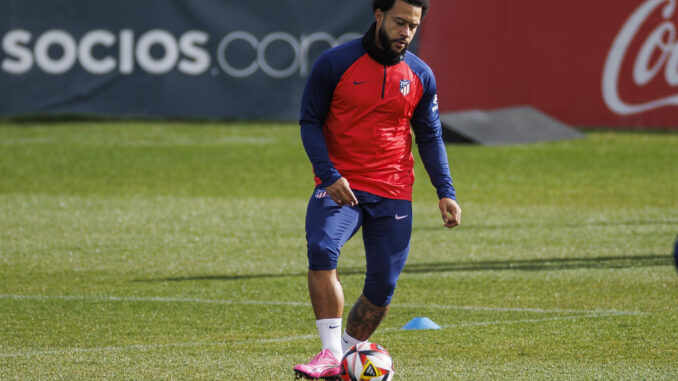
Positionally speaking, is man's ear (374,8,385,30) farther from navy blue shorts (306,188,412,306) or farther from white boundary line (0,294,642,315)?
white boundary line (0,294,642,315)

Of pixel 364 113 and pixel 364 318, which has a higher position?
pixel 364 113

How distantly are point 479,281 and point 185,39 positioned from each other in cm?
1401

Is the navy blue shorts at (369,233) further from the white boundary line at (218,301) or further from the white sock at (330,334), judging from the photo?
the white boundary line at (218,301)

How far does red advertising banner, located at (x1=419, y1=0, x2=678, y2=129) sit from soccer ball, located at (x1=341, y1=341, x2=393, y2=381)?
56.8ft

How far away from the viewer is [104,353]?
7258mm

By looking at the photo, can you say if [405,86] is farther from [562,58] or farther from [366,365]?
[562,58]

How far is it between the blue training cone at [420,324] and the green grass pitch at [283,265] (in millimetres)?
124

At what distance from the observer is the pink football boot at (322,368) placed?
20.0 feet

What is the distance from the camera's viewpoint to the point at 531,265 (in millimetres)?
11070

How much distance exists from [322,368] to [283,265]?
499 centimetres

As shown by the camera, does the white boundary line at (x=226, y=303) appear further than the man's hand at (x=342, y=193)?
Yes

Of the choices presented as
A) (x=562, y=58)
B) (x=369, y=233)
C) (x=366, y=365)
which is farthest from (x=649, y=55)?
(x=366, y=365)

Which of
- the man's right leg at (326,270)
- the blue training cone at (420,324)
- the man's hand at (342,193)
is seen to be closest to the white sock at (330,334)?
the man's right leg at (326,270)

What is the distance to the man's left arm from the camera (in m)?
6.48
